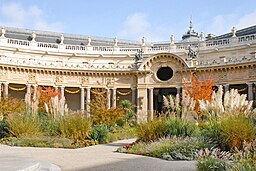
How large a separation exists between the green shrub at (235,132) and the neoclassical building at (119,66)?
24960mm

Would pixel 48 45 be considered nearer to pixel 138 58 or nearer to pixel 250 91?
pixel 138 58

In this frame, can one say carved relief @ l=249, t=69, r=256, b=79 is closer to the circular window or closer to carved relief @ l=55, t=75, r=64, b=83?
the circular window

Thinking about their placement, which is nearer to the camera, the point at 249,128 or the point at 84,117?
the point at 249,128

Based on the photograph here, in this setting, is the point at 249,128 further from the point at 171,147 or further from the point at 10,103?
the point at 10,103

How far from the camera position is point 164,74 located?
42.5 m

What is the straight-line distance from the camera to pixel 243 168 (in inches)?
247

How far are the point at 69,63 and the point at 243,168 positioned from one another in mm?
37705

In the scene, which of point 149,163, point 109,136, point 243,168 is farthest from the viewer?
point 109,136

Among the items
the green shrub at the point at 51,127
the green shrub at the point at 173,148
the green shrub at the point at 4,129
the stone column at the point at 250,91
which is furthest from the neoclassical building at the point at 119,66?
the green shrub at the point at 173,148

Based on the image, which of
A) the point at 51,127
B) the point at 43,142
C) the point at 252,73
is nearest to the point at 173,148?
the point at 43,142

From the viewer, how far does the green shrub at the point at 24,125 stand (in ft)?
58.0

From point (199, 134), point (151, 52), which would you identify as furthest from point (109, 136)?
point (151, 52)

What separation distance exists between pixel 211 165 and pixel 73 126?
33.9 ft

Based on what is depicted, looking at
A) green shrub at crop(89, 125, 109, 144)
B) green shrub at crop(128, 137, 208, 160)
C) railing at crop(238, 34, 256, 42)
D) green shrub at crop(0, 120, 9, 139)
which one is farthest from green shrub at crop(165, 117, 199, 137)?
railing at crop(238, 34, 256, 42)
